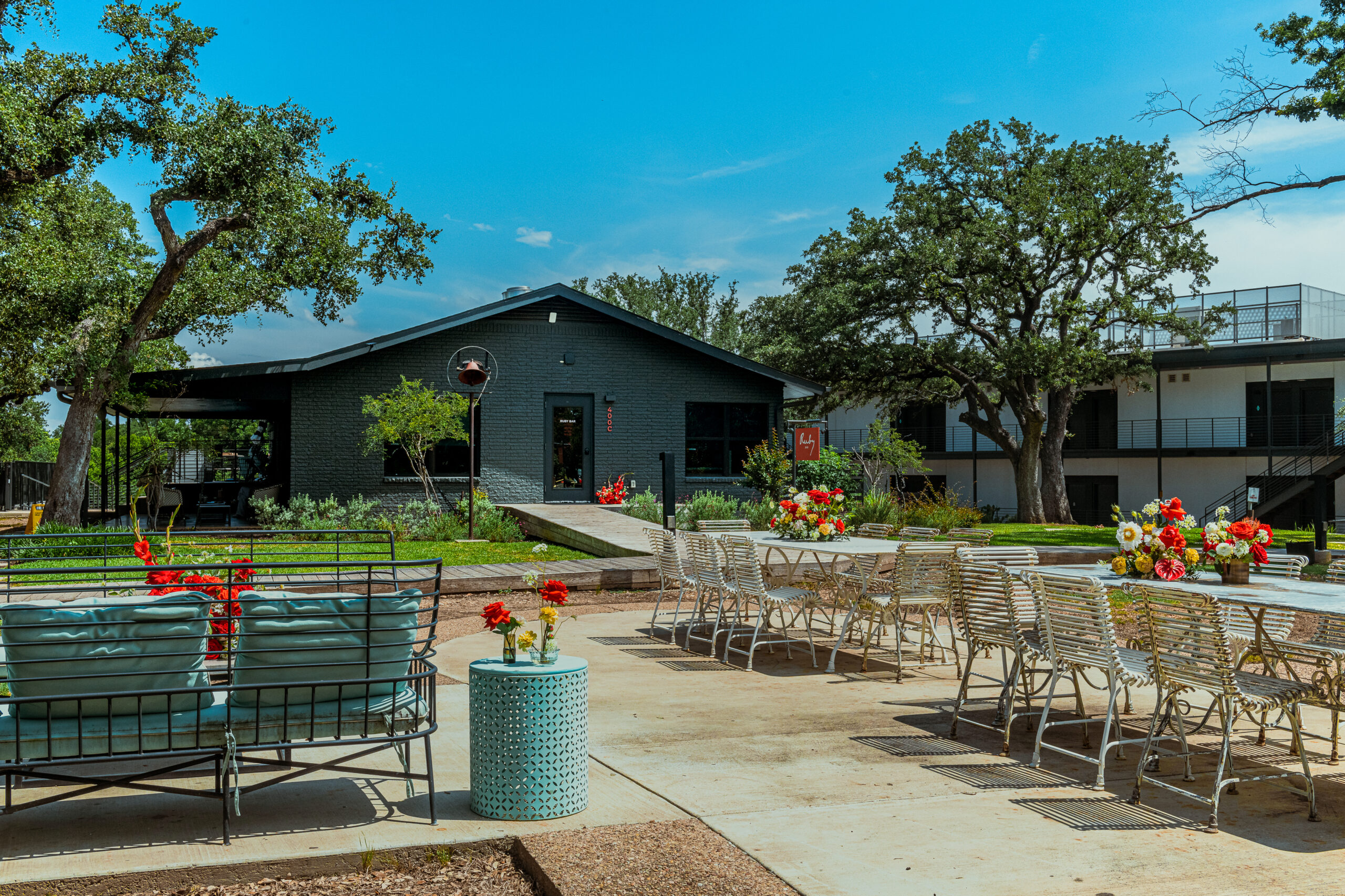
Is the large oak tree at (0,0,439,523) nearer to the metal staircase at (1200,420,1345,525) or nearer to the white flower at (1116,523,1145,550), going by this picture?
the white flower at (1116,523,1145,550)

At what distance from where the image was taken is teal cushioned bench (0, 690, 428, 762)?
360 cm

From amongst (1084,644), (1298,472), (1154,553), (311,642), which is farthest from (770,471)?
(311,642)

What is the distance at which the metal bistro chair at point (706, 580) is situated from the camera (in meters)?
8.26

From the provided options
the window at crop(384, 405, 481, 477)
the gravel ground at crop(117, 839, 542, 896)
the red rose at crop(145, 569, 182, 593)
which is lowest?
the gravel ground at crop(117, 839, 542, 896)

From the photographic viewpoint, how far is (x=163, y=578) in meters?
4.66

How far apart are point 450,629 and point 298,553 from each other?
4.33 meters

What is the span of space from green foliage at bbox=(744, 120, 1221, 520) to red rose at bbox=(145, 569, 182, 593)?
22371 millimetres

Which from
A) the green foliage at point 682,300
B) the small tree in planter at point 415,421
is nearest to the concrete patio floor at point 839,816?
the small tree in planter at point 415,421

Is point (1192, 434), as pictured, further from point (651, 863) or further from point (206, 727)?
point (206, 727)

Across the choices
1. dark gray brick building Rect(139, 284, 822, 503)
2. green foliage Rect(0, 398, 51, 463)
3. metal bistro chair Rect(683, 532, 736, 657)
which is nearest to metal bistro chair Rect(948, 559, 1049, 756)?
metal bistro chair Rect(683, 532, 736, 657)

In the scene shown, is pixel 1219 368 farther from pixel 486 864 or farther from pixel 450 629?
pixel 486 864

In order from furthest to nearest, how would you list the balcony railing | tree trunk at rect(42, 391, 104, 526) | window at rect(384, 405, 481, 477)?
the balcony railing → window at rect(384, 405, 481, 477) → tree trunk at rect(42, 391, 104, 526)

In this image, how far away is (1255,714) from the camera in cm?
636

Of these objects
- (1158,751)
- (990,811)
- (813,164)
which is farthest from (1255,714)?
(813,164)
